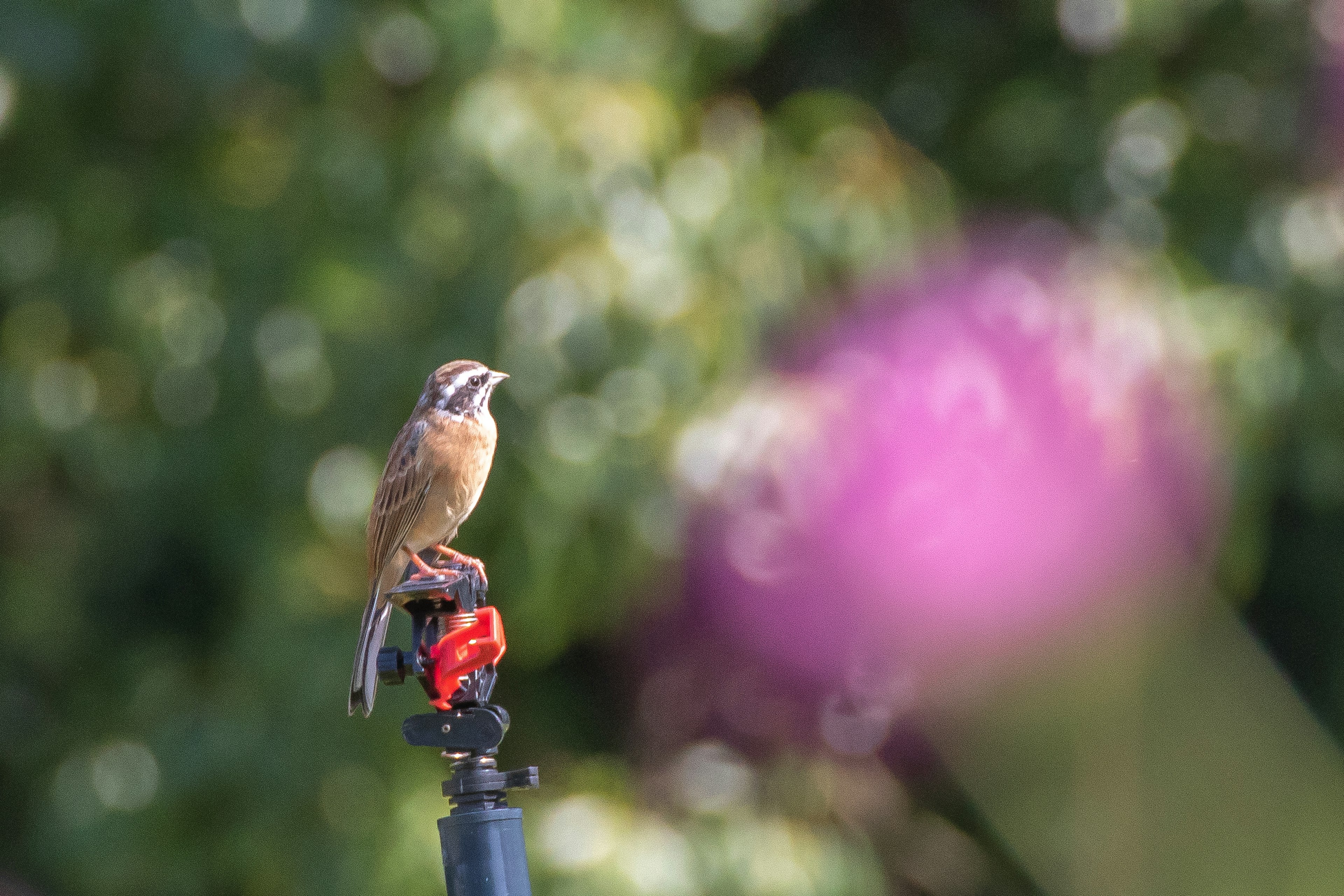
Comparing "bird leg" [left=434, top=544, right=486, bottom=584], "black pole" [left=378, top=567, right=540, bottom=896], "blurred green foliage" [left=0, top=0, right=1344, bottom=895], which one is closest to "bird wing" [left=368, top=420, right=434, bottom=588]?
"bird leg" [left=434, top=544, right=486, bottom=584]

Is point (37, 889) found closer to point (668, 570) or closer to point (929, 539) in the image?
point (668, 570)

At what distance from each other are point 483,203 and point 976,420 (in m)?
1.82

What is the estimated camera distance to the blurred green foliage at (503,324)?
Answer: 14.8 feet

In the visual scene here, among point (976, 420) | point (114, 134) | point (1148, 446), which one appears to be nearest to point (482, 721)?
point (976, 420)

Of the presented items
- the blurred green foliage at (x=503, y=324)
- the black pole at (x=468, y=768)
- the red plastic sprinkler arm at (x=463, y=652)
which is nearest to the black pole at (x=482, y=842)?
the black pole at (x=468, y=768)

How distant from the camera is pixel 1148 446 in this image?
489cm

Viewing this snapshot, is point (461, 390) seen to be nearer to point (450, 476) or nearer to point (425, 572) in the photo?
point (450, 476)

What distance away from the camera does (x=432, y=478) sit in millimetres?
3543

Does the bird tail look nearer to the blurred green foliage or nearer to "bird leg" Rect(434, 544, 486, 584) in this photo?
"bird leg" Rect(434, 544, 486, 584)

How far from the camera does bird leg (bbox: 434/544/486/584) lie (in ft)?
9.23

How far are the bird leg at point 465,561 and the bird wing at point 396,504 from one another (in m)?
0.10

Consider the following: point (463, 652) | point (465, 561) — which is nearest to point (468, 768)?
point (463, 652)

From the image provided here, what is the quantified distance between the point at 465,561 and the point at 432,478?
0.74 ft

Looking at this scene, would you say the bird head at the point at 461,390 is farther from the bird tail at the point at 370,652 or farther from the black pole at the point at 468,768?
the black pole at the point at 468,768
